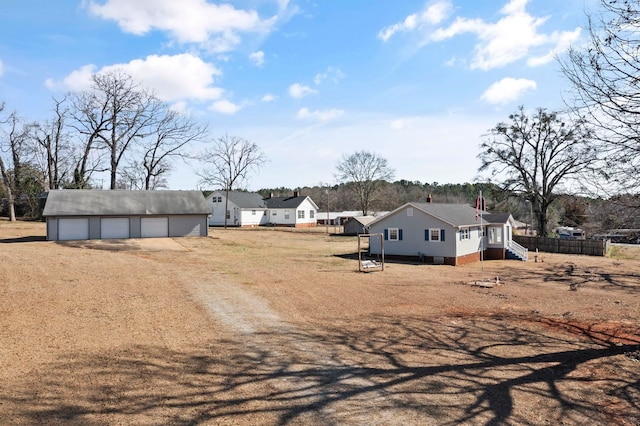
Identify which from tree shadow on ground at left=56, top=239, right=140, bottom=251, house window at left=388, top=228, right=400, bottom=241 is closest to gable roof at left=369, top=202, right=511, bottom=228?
house window at left=388, top=228, right=400, bottom=241

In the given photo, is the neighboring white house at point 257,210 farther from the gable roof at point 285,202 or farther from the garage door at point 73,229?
the garage door at point 73,229

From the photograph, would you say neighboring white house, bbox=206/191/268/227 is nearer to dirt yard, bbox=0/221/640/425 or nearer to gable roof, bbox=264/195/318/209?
gable roof, bbox=264/195/318/209

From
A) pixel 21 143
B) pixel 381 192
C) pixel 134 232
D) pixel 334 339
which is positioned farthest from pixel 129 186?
pixel 334 339

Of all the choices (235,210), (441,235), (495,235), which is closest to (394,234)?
(441,235)

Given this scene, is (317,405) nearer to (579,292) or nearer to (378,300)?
(378,300)

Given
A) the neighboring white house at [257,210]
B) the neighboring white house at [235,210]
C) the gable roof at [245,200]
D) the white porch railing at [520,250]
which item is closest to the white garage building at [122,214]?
the neighboring white house at [235,210]

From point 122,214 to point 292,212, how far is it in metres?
36.8

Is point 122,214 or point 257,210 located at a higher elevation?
point 257,210

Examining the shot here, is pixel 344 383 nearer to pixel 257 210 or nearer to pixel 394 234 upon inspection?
pixel 394 234

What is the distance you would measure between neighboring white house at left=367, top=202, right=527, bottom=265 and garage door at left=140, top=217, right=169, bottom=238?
18893 mm

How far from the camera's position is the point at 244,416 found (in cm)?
755

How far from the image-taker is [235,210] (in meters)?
70.7

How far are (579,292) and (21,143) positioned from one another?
68365 millimetres

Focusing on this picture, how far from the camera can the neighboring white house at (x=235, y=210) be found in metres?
70.2
